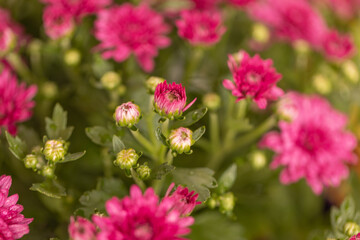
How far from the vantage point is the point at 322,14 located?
1340 mm

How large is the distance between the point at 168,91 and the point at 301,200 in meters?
0.73

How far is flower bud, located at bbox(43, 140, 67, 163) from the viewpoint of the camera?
1.92ft

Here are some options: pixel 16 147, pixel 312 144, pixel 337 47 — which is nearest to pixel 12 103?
pixel 16 147

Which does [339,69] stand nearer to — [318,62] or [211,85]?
[318,62]

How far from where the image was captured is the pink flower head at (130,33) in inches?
31.3

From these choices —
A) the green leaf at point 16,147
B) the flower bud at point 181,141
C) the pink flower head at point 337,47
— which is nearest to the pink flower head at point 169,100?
the flower bud at point 181,141

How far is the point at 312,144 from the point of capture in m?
0.88

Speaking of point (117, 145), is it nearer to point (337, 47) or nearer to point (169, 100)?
point (169, 100)

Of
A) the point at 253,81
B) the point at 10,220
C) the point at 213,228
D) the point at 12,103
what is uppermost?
the point at 253,81

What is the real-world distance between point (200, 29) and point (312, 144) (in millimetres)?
382

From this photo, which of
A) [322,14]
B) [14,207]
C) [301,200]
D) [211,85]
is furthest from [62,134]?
[322,14]

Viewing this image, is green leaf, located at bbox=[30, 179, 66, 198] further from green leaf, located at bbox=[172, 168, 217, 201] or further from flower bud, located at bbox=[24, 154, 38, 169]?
green leaf, located at bbox=[172, 168, 217, 201]

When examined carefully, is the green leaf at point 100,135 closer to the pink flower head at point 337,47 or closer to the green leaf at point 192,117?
the green leaf at point 192,117

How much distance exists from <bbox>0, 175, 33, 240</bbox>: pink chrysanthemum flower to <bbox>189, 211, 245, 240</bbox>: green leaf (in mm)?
403
